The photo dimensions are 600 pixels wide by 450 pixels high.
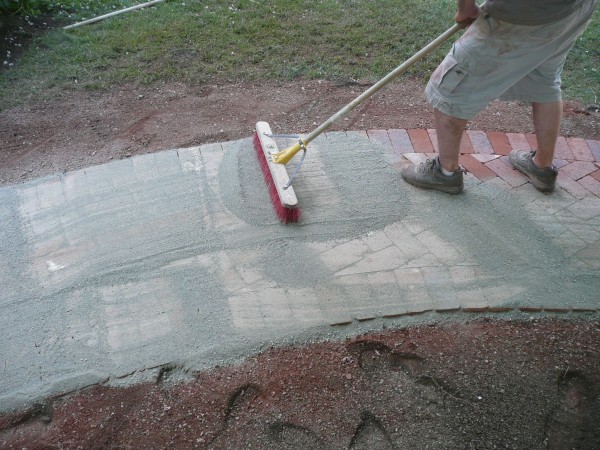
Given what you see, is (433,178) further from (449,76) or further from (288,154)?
(288,154)

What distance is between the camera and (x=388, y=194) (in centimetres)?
302

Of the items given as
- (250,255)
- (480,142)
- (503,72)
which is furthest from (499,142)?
(250,255)

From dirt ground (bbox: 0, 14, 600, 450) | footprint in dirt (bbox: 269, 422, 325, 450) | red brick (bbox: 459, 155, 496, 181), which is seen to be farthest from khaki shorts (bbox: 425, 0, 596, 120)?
footprint in dirt (bbox: 269, 422, 325, 450)

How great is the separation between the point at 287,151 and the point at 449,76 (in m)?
0.91

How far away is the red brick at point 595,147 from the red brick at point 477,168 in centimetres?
72

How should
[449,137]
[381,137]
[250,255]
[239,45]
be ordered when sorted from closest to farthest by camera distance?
[250,255] < [449,137] < [381,137] < [239,45]

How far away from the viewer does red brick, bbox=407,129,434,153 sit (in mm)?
3354

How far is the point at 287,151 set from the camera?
3006 mm

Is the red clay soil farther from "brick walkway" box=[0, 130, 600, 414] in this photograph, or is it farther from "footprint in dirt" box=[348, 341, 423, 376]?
"brick walkway" box=[0, 130, 600, 414]

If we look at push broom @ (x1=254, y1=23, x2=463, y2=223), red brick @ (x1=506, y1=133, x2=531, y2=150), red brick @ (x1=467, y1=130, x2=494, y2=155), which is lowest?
red brick @ (x1=506, y1=133, x2=531, y2=150)

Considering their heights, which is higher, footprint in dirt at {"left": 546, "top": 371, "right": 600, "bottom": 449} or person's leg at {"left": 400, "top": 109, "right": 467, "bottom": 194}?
person's leg at {"left": 400, "top": 109, "right": 467, "bottom": 194}

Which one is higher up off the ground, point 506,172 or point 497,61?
point 497,61

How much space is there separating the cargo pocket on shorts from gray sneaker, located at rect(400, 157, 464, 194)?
451mm

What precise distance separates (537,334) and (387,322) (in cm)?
64
